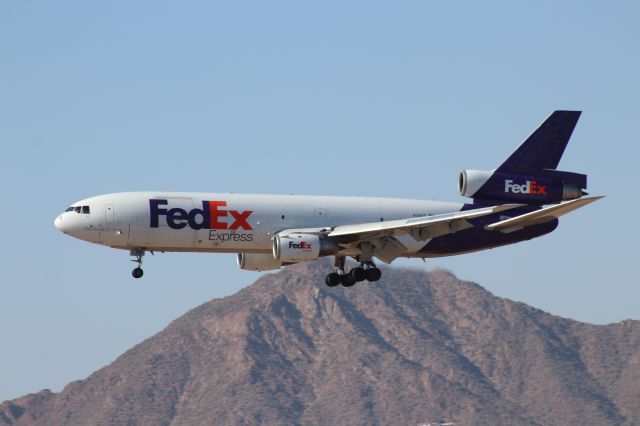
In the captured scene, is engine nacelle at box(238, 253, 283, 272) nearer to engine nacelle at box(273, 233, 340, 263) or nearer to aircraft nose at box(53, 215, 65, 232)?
engine nacelle at box(273, 233, 340, 263)

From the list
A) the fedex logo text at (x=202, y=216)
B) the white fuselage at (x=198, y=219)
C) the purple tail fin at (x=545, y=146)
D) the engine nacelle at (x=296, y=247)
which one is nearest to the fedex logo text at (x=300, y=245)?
the engine nacelle at (x=296, y=247)

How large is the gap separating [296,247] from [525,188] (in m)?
16.5

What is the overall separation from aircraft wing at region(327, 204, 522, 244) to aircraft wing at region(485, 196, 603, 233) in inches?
91.4

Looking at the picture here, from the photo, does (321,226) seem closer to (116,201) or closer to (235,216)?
(235,216)

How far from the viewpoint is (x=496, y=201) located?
269ft

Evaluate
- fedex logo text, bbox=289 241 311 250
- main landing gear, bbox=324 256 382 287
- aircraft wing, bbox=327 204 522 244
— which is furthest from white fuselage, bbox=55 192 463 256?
fedex logo text, bbox=289 241 311 250

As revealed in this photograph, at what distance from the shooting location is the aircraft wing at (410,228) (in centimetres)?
7362

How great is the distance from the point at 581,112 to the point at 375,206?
15.6 m

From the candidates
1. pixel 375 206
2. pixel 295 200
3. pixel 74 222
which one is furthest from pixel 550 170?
pixel 74 222

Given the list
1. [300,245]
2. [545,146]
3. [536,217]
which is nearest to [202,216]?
[300,245]

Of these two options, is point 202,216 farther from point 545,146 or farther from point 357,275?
point 545,146

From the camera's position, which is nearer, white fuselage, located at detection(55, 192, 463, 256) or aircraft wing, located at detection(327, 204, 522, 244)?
aircraft wing, located at detection(327, 204, 522, 244)

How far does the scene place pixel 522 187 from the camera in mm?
81875

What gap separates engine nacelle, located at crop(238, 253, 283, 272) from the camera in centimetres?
8112
